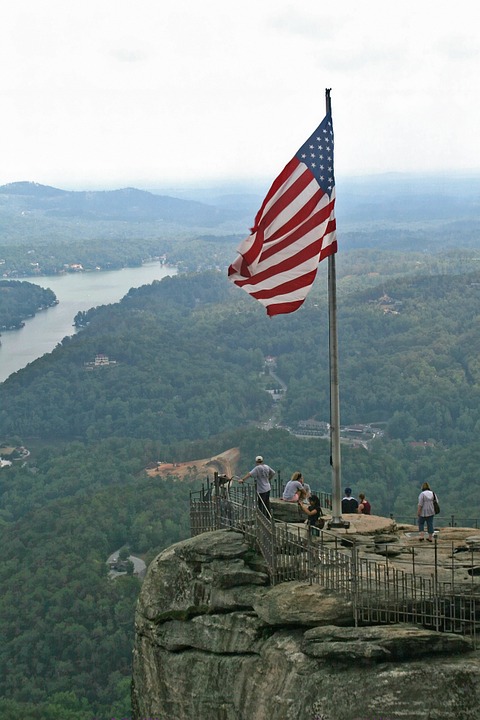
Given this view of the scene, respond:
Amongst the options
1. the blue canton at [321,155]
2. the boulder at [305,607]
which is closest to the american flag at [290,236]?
the blue canton at [321,155]

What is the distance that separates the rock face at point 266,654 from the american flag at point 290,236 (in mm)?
4057

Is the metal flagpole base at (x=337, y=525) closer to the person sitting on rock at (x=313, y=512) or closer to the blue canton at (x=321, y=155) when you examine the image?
the person sitting on rock at (x=313, y=512)

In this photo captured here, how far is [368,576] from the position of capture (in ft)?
52.5

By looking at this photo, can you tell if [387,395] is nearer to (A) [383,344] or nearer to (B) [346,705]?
(A) [383,344]

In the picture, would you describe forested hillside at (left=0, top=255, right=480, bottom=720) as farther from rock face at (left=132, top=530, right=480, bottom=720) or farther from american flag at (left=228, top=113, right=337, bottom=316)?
american flag at (left=228, top=113, right=337, bottom=316)

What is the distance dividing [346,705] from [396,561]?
10.5ft

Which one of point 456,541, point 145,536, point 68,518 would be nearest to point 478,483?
point 145,536

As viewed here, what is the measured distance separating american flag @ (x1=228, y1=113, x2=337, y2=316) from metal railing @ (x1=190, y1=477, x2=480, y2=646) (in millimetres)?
3564

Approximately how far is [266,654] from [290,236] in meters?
6.45

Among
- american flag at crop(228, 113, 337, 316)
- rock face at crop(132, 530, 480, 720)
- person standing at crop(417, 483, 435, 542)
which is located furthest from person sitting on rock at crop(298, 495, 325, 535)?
american flag at crop(228, 113, 337, 316)

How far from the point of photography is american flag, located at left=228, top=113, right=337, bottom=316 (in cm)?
1814

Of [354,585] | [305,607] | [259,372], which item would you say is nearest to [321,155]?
[354,585]

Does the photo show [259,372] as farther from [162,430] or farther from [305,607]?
[305,607]

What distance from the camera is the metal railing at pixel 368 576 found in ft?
51.0
